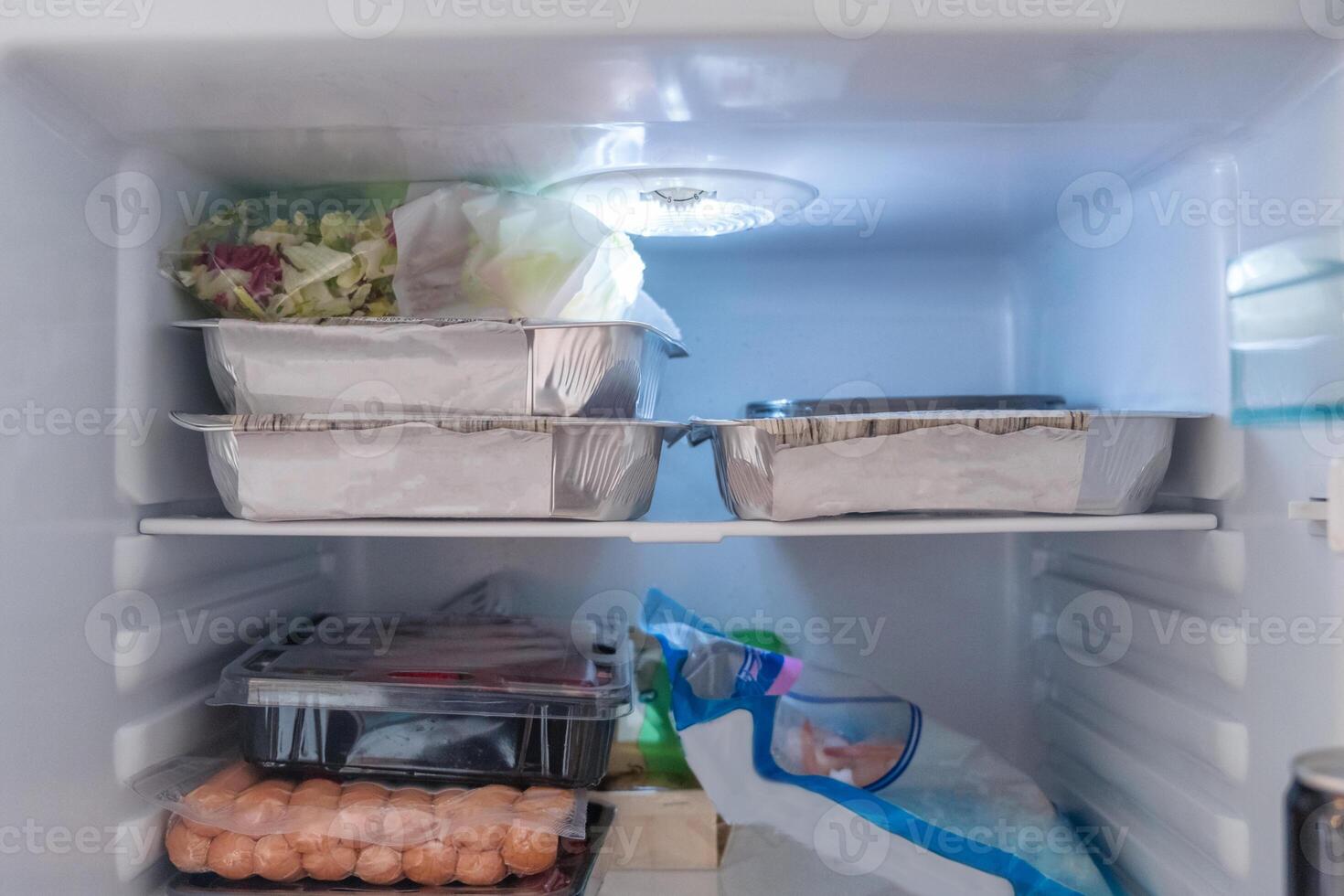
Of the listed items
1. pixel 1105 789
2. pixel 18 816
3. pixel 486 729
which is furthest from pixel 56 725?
pixel 1105 789

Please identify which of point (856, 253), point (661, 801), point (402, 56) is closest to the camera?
point (402, 56)

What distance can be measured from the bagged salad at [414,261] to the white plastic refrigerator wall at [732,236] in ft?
0.13

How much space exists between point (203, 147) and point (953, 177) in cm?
71

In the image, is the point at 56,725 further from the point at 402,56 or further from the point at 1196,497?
the point at 1196,497

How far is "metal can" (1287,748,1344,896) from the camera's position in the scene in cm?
56

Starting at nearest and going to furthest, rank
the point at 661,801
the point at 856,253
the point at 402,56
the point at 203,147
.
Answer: the point at 402,56
the point at 203,147
the point at 661,801
the point at 856,253

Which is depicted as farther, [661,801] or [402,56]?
[661,801]

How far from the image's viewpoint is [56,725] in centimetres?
76

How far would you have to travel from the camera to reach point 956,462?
821mm

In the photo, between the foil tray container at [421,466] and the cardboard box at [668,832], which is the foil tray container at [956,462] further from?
the cardboard box at [668,832]

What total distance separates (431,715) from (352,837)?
12 cm

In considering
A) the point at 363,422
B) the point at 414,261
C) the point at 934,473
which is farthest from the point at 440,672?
the point at 934,473

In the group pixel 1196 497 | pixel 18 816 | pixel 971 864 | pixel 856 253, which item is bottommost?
pixel 971 864

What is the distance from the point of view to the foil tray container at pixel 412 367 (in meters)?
0.84
